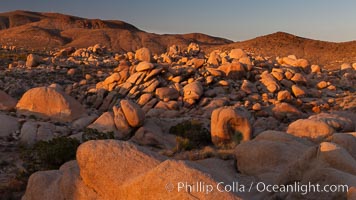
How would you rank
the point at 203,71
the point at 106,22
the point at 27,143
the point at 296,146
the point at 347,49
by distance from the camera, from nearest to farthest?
the point at 296,146, the point at 27,143, the point at 203,71, the point at 347,49, the point at 106,22

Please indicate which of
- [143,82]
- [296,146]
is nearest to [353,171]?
[296,146]

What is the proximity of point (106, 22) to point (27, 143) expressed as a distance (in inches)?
5056

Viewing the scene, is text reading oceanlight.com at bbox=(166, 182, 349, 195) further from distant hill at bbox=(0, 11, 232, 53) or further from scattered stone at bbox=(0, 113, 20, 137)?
distant hill at bbox=(0, 11, 232, 53)

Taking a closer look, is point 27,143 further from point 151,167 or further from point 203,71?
point 203,71

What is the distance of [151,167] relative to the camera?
7.37m

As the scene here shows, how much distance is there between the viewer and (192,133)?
19.0 meters

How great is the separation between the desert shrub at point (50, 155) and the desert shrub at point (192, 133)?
494 centimetres

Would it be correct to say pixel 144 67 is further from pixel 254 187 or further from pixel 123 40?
pixel 123 40

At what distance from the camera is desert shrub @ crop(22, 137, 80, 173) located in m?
13.2

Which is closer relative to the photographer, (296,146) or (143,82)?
(296,146)

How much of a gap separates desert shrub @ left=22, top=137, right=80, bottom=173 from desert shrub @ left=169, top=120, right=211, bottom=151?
195 inches

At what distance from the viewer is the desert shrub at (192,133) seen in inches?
724

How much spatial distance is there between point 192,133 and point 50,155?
7.20m

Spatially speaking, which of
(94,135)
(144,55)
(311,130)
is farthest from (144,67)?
(311,130)
